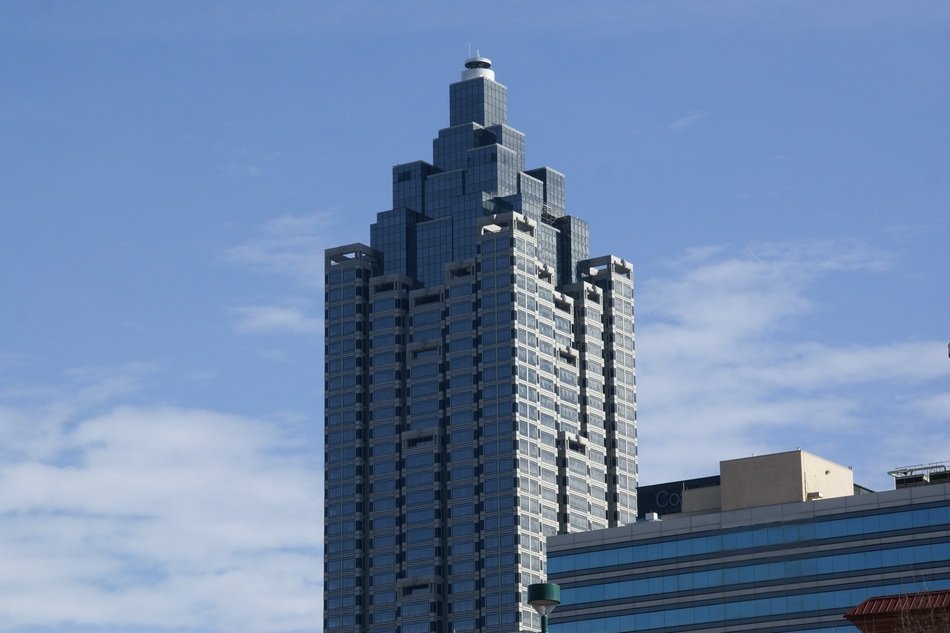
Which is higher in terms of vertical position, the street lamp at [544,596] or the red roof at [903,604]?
the red roof at [903,604]

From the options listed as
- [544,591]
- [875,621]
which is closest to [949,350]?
[875,621]

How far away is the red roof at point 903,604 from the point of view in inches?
4033

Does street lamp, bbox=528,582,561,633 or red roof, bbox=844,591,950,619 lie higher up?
red roof, bbox=844,591,950,619

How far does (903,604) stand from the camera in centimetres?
10300

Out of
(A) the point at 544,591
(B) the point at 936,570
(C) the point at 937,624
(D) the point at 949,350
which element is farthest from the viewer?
(B) the point at 936,570

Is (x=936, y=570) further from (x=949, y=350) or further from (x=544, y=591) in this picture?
(x=544, y=591)

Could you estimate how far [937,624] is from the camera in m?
101

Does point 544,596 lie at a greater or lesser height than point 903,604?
lesser

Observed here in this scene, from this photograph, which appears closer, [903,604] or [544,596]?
[544,596]

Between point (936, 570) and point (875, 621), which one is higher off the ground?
point (936, 570)

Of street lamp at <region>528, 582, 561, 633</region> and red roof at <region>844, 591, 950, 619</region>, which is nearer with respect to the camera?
street lamp at <region>528, 582, 561, 633</region>

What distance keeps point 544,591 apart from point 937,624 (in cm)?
2321

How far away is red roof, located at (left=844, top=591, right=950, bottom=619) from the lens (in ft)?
336

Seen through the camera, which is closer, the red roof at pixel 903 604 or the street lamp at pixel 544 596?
the street lamp at pixel 544 596
